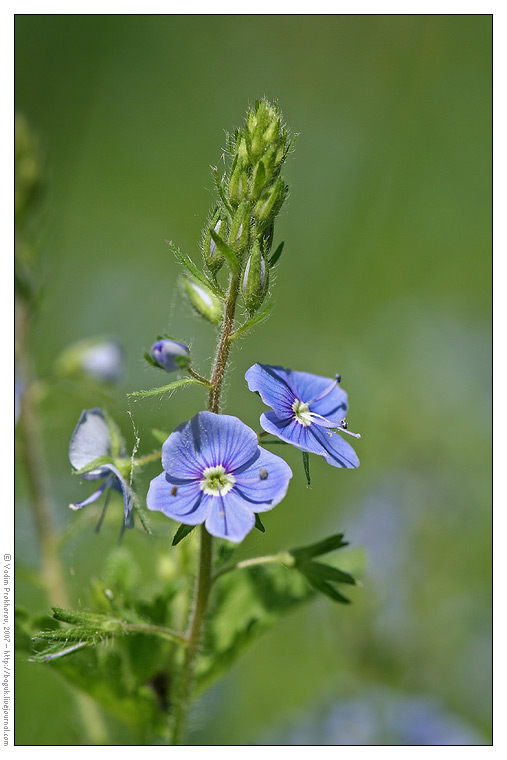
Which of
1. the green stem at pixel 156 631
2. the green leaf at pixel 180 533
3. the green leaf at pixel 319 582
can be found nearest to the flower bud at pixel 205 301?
the green leaf at pixel 180 533

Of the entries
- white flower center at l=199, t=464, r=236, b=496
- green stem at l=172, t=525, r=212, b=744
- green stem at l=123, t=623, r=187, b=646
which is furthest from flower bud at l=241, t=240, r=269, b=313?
green stem at l=123, t=623, r=187, b=646

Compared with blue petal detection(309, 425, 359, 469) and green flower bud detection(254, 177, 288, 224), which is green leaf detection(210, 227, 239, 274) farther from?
blue petal detection(309, 425, 359, 469)

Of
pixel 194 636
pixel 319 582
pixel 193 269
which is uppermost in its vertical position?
pixel 193 269

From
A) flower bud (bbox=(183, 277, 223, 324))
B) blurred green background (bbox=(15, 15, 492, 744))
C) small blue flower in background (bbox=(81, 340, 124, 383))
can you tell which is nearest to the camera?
flower bud (bbox=(183, 277, 223, 324))

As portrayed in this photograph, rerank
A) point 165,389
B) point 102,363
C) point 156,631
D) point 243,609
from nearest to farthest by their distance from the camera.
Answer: point 165,389 → point 156,631 → point 243,609 → point 102,363

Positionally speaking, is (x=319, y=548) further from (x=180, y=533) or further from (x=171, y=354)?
(x=171, y=354)

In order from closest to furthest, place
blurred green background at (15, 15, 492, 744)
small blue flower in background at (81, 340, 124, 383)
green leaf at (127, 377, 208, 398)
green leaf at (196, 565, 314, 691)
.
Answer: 1. green leaf at (127, 377, 208, 398)
2. green leaf at (196, 565, 314, 691)
3. small blue flower in background at (81, 340, 124, 383)
4. blurred green background at (15, 15, 492, 744)

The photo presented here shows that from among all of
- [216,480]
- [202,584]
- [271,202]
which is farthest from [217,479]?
[271,202]

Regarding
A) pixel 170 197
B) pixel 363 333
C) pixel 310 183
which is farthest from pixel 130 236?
pixel 363 333
